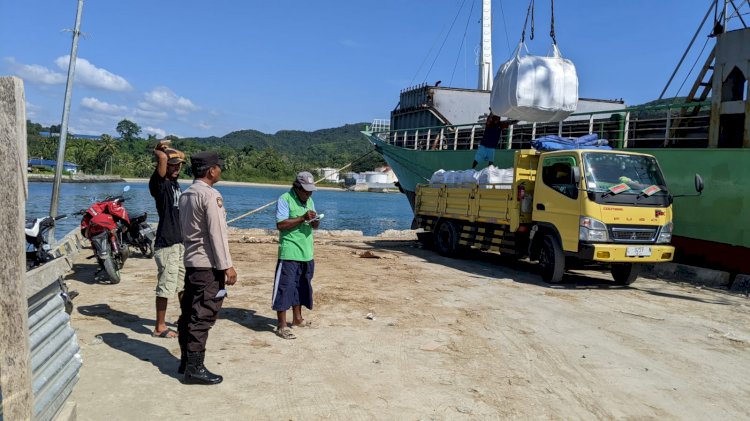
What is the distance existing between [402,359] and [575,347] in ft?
6.22

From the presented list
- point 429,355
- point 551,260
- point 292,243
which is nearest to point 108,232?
point 292,243

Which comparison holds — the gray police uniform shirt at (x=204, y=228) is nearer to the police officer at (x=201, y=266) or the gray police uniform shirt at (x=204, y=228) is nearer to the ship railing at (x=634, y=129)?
the police officer at (x=201, y=266)

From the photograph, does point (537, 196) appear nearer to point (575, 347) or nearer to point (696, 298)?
point (696, 298)

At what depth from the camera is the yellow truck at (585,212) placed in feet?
30.6

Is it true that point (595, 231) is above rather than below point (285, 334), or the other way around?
above

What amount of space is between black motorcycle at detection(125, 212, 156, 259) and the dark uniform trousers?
6121mm

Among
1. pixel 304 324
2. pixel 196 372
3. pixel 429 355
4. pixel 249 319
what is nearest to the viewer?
pixel 196 372

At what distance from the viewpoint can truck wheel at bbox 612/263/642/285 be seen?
33.1 ft

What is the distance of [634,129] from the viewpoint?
1423cm

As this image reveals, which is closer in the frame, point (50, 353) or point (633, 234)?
point (50, 353)

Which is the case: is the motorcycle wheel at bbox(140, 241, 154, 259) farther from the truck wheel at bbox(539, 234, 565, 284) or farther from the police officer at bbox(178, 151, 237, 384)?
the truck wheel at bbox(539, 234, 565, 284)

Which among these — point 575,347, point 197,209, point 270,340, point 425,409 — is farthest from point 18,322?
point 575,347

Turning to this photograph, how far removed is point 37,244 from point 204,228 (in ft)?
10.4

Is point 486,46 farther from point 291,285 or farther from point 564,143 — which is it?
point 291,285
